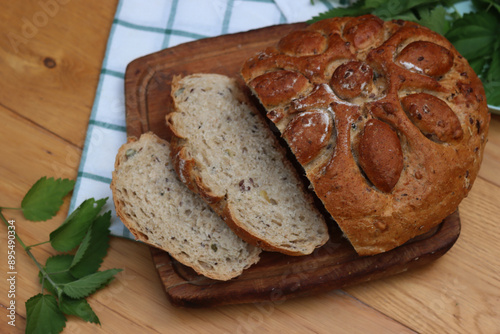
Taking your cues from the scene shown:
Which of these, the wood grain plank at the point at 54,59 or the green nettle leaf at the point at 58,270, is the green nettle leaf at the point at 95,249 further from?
the wood grain plank at the point at 54,59

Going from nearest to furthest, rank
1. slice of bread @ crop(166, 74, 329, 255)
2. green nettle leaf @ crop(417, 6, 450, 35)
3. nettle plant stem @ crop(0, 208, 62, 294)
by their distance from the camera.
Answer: slice of bread @ crop(166, 74, 329, 255) → nettle plant stem @ crop(0, 208, 62, 294) → green nettle leaf @ crop(417, 6, 450, 35)

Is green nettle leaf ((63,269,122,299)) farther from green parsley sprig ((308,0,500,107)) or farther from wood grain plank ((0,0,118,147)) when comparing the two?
green parsley sprig ((308,0,500,107))

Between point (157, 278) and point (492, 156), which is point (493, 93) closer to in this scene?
point (492, 156)

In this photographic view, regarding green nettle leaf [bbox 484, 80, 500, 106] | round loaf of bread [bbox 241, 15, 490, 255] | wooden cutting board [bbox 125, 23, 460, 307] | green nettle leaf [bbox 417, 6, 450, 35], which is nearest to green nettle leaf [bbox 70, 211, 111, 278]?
wooden cutting board [bbox 125, 23, 460, 307]

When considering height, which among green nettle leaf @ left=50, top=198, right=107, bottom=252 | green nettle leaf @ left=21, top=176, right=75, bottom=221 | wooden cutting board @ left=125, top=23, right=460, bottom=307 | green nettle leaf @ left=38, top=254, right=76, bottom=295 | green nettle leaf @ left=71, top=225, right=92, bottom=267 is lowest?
wooden cutting board @ left=125, top=23, right=460, bottom=307

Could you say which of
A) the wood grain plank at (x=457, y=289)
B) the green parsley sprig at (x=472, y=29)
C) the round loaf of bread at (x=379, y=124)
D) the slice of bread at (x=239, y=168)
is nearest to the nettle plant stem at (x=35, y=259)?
the slice of bread at (x=239, y=168)
